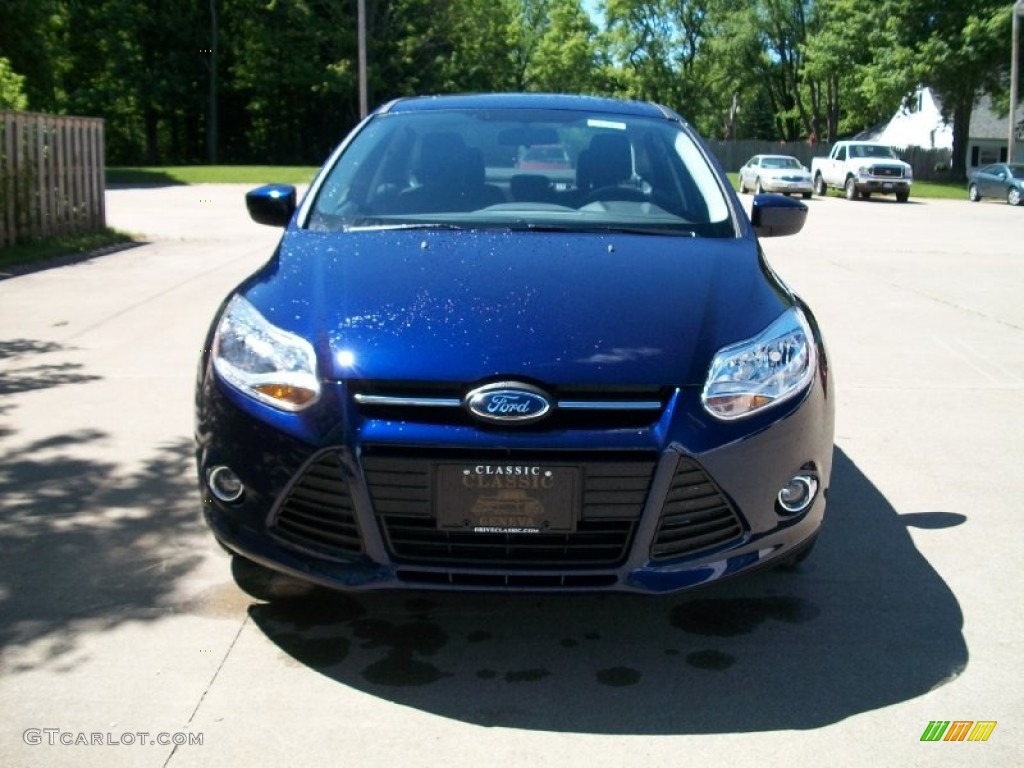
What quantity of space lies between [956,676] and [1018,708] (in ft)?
0.71

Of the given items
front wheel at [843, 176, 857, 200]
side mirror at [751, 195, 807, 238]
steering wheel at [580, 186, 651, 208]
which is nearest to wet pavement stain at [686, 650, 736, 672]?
steering wheel at [580, 186, 651, 208]

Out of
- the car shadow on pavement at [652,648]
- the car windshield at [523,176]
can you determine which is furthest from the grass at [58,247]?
the car shadow on pavement at [652,648]

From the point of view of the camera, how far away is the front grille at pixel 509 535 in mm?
3156

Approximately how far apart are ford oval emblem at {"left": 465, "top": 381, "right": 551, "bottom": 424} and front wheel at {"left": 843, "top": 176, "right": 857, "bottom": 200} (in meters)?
34.9

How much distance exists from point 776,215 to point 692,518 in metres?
2.30

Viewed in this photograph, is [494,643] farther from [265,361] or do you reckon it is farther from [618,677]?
[265,361]

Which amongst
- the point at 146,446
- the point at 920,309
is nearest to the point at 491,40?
the point at 920,309

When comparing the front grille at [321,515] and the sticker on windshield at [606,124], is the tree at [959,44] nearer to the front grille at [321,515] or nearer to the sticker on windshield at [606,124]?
the sticker on windshield at [606,124]

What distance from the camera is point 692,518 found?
3.26 m

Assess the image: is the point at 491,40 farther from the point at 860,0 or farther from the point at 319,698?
the point at 319,698

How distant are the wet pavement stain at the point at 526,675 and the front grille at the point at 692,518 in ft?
1.62

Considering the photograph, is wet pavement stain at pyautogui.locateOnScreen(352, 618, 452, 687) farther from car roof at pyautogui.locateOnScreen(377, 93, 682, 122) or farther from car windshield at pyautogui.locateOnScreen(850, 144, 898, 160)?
car windshield at pyautogui.locateOnScreen(850, 144, 898, 160)

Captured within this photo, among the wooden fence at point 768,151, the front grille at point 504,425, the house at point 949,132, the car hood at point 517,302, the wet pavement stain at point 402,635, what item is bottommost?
the wet pavement stain at point 402,635

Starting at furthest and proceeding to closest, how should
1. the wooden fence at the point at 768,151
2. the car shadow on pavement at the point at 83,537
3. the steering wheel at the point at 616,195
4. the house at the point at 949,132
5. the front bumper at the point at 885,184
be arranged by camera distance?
the house at the point at 949,132 → the wooden fence at the point at 768,151 → the front bumper at the point at 885,184 → the steering wheel at the point at 616,195 → the car shadow on pavement at the point at 83,537
